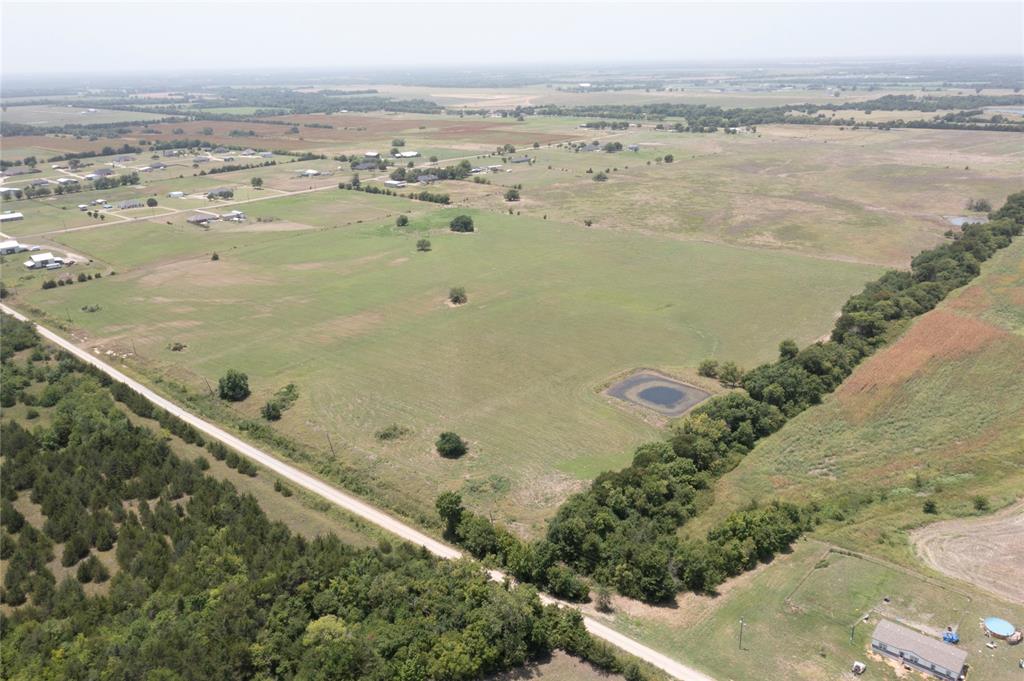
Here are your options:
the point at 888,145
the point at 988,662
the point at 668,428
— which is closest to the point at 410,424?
the point at 668,428

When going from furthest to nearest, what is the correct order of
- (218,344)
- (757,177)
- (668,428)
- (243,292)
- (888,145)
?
(888,145) → (757,177) → (243,292) → (218,344) → (668,428)

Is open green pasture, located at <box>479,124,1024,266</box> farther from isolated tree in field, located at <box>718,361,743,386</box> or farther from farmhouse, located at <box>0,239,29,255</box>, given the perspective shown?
farmhouse, located at <box>0,239,29,255</box>

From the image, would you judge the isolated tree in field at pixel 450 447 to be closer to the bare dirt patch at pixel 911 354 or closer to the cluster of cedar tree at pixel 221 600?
the cluster of cedar tree at pixel 221 600

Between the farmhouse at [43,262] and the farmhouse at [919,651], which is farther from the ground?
the farmhouse at [43,262]

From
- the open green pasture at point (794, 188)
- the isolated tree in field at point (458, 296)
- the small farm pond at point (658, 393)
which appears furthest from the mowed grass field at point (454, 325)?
the open green pasture at point (794, 188)

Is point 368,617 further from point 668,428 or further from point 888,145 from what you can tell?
point 888,145

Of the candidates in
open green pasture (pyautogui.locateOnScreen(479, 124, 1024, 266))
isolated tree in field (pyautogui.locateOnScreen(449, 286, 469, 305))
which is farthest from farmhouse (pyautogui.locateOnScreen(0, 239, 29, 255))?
open green pasture (pyautogui.locateOnScreen(479, 124, 1024, 266))
